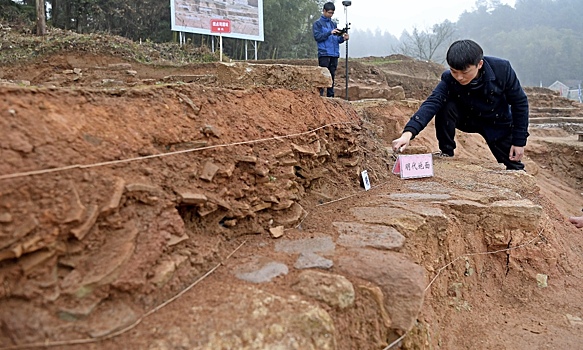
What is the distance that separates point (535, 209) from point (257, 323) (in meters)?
2.58

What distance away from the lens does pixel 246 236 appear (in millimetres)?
2324

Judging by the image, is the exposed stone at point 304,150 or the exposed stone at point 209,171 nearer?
the exposed stone at point 209,171

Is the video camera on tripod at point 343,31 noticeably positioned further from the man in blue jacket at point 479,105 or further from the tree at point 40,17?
the tree at point 40,17

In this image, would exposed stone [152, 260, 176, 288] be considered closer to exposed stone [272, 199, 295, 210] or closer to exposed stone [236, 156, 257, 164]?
exposed stone [236, 156, 257, 164]

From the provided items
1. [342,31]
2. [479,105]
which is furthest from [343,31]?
[479,105]

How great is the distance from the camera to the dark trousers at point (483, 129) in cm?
445

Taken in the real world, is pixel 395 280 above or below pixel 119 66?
below

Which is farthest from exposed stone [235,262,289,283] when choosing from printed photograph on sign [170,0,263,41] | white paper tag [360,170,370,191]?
printed photograph on sign [170,0,263,41]

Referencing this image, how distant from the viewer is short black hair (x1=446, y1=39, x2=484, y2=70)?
360cm

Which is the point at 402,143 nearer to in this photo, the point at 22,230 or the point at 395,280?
the point at 395,280

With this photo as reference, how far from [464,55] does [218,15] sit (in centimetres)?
1076

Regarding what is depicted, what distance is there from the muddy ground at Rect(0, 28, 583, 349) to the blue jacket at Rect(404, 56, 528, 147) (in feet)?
2.05

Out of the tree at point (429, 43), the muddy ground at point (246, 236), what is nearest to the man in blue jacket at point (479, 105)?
the muddy ground at point (246, 236)

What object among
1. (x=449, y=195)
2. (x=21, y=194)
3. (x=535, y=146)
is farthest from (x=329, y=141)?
(x=535, y=146)
